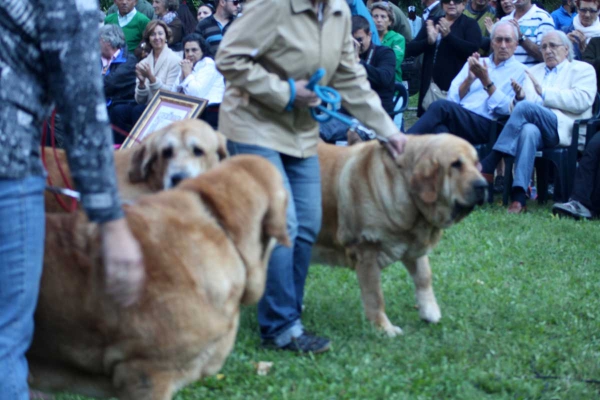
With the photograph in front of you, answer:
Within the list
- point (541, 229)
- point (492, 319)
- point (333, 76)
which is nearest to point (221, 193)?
A: point (333, 76)

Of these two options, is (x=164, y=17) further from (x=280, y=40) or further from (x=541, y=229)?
(x=280, y=40)

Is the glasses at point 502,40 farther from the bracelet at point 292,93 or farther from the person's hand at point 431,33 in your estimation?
the bracelet at point 292,93

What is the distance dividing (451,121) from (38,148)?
6944 millimetres

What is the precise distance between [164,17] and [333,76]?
8655 mm

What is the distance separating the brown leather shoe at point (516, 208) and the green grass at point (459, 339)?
61.4 inches

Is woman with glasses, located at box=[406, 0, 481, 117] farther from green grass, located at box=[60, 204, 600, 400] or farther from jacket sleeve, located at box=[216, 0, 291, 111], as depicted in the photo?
jacket sleeve, located at box=[216, 0, 291, 111]

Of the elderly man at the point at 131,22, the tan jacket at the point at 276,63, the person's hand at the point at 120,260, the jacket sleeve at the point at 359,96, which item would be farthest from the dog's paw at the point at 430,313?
the elderly man at the point at 131,22

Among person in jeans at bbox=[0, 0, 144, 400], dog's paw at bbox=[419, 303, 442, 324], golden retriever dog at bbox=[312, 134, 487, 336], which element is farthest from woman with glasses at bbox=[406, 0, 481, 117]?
person in jeans at bbox=[0, 0, 144, 400]

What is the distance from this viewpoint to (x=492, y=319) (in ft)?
16.4

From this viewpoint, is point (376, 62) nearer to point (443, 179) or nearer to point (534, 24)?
point (534, 24)

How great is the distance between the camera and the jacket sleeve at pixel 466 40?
409 inches

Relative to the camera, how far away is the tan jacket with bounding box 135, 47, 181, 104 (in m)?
9.55

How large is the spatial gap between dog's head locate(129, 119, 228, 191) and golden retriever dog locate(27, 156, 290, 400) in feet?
5.30

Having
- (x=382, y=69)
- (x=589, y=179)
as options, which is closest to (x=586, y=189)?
(x=589, y=179)
